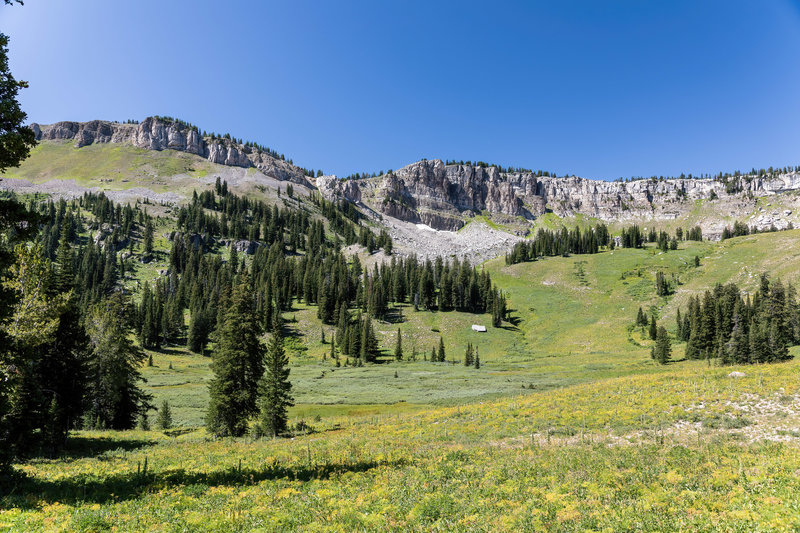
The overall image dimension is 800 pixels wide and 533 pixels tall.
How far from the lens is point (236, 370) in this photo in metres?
33.3

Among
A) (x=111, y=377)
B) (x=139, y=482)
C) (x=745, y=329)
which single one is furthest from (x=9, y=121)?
(x=745, y=329)

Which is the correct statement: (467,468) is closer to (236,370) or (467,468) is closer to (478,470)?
(478,470)

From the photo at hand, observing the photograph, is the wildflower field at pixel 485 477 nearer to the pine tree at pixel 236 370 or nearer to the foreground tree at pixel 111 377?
the pine tree at pixel 236 370

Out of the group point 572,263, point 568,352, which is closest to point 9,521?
point 568,352

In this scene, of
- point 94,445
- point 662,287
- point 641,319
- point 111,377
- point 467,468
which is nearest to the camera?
point 467,468

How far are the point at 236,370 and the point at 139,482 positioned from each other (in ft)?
57.0

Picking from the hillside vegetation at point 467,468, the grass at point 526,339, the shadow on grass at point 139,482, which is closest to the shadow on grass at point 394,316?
the grass at point 526,339

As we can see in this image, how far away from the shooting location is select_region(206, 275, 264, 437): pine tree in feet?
107

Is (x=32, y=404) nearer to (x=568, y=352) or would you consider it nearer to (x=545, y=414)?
(x=545, y=414)

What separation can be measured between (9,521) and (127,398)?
35546mm

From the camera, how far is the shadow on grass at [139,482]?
1355cm

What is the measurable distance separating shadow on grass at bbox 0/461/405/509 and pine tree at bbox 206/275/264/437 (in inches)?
567

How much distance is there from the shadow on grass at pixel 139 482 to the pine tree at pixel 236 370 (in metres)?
14.4

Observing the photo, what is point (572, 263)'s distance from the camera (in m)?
185
